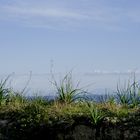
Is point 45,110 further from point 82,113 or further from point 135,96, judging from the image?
point 135,96

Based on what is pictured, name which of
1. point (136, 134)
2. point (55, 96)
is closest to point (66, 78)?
point (55, 96)

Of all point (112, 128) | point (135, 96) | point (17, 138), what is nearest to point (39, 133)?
point (17, 138)

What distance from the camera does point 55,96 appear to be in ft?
38.3

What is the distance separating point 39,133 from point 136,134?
1.96 meters

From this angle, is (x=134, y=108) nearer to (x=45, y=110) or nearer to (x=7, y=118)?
(x=45, y=110)

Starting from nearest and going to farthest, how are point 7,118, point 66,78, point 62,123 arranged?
point 62,123 < point 7,118 < point 66,78

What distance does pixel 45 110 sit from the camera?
10336mm

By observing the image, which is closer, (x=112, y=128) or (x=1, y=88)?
(x=112, y=128)

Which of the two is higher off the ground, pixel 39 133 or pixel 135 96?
pixel 135 96

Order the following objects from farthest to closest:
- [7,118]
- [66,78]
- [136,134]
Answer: [66,78] < [7,118] < [136,134]

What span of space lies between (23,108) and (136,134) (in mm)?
2751

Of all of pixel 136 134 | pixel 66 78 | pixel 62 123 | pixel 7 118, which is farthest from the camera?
pixel 66 78

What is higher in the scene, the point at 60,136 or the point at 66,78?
the point at 66,78

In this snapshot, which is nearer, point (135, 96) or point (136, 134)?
point (136, 134)
